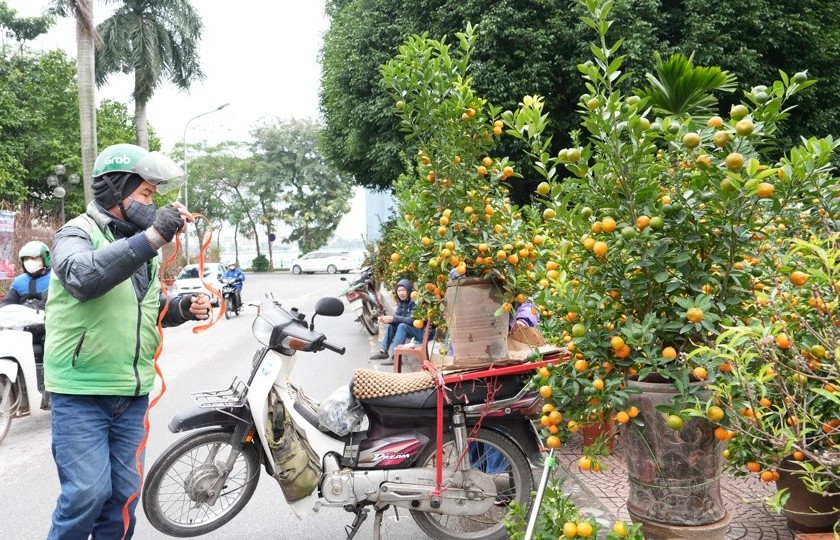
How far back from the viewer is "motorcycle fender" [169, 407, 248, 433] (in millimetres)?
3189

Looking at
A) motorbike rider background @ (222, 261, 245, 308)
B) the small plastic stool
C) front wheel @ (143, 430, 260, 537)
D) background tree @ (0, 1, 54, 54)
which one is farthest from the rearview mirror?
background tree @ (0, 1, 54, 54)

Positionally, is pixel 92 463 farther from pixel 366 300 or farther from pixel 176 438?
pixel 366 300

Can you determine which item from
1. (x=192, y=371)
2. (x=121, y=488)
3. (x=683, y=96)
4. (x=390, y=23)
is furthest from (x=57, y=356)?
(x=390, y=23)

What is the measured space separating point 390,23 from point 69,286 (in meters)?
12.9

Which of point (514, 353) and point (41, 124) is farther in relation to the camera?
point (41, 124)

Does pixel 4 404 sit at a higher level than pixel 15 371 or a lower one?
lower

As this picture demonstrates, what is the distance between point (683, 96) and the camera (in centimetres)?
374

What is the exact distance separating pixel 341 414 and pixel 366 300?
25.8ft

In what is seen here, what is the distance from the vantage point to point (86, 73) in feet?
53.9

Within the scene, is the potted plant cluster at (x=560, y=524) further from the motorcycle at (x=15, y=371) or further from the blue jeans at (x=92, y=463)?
the motorcycle at (x=15, y=371)

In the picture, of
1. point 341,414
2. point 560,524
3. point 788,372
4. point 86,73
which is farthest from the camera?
point 86,73

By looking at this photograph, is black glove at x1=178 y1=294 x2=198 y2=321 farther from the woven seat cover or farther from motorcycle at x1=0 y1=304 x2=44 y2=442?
motorcycle at x1=0 y1=304 x2=44 y2=442

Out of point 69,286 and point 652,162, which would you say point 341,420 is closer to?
point 69,286

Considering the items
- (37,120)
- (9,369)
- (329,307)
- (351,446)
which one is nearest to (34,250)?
(9,369)
